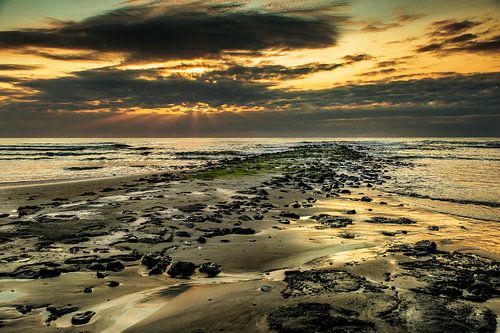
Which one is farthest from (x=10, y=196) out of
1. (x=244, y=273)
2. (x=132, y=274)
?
(x=244, y=273)

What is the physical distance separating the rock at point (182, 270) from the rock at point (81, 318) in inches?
74.7

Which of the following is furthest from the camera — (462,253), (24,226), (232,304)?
(24,226)

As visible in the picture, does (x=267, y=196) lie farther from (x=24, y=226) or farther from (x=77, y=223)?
(x=24, y=226)

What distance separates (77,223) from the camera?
11.0m

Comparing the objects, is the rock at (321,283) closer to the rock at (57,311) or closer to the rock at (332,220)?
the rock at (57,311)

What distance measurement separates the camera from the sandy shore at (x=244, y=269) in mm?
4738

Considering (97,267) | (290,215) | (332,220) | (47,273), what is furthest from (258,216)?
(47,273)

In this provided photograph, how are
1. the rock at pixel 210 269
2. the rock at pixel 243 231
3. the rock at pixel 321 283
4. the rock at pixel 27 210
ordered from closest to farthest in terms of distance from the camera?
the rock at pixel 321 283 → the rock at pixel 210 269 → the rock at pixel 243 231 → the rock at pixel 27 210

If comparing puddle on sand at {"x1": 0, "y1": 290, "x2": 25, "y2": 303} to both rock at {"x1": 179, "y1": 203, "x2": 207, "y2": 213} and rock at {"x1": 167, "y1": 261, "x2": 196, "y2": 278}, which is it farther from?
rock at {"x1": 179, "y1": 203, "x2": 207, "y2": 213}

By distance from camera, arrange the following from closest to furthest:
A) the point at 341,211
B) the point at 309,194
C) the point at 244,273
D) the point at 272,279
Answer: the point at 272,279
the point at 244,273
the point at 341,211
the point at 309,194

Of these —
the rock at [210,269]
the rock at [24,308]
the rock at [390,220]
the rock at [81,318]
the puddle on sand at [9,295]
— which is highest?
the rock at [81,318]

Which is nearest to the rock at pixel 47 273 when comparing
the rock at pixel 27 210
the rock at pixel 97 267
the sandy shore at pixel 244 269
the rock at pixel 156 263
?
the sandy shore at pixel 244 269

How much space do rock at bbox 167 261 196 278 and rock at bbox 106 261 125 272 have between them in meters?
0.98

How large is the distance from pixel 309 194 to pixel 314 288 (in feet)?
40.5
